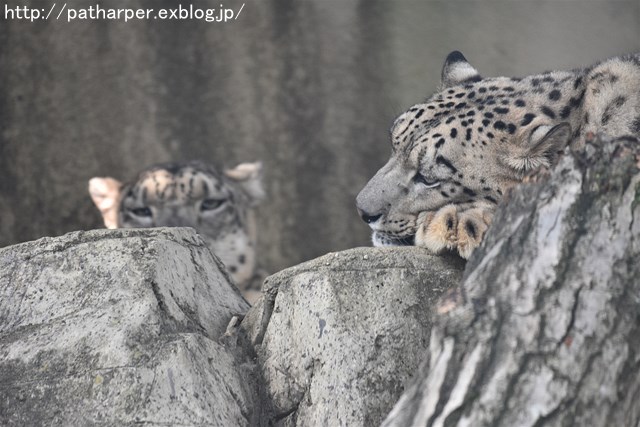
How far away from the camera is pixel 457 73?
5301mm

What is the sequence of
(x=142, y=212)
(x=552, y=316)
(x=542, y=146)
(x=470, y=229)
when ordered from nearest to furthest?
(x=552, y=316)
(x=470, y=229)
(x=542, y=146)
(x=142, y=212)

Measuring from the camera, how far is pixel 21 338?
149 inches

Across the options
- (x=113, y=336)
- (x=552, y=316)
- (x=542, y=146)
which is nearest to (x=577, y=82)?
(x=542, y=146)

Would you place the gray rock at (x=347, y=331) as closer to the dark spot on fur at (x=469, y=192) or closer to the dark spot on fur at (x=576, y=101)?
the dark spot on fur at (x=469, y=192)

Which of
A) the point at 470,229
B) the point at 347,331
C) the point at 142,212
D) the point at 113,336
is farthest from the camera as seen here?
the point at 142,212

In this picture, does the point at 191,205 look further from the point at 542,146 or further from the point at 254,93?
the point at 542,146

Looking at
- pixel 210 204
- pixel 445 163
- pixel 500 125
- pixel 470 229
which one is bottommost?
pixel 210 204

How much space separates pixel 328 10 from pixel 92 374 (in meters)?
5.64

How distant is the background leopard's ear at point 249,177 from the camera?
8.26 meters

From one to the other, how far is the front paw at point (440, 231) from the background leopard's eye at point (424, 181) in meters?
0.25

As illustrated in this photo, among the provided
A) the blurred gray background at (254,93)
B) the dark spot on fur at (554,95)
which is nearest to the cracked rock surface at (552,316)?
the dark spot on fur at (554,95)

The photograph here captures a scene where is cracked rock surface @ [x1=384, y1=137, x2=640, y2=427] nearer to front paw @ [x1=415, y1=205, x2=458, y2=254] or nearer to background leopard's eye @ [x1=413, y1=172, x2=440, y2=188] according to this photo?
front paw @ [x1=415, y1=205, x2=458, y2=254]

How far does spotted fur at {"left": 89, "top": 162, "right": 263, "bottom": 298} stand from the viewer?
7664mm

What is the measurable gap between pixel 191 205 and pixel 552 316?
16.9 ft
